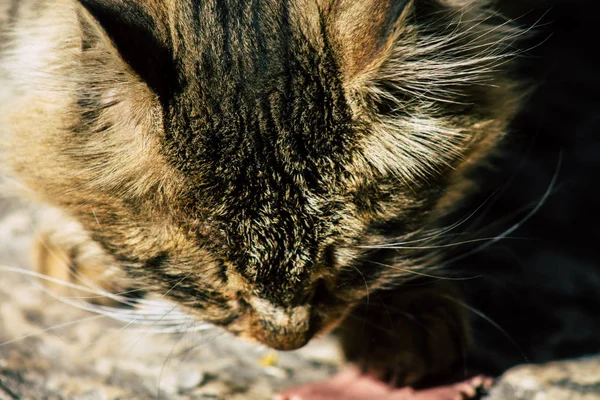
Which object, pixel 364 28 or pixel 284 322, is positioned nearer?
pixel 364 28

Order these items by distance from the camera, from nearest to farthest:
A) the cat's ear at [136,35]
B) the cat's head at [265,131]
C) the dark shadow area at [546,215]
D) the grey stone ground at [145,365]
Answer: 1. the cat's ear at [136,35]
2. the cat's head at [265,131]
3. the grey stone ground at [145,365]
4. the dark shadow area at [546,215]

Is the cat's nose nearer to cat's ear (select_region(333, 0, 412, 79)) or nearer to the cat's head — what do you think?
the cat's head

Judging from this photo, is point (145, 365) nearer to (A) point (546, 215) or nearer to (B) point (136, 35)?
(B) point (136, 35)

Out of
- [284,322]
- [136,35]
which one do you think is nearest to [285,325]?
[284,322]

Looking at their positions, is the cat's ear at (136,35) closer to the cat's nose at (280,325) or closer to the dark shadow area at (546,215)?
the cat's nose at (280,325)

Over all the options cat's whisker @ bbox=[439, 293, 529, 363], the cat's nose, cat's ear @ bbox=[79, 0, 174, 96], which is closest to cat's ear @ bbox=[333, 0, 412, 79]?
cat's ear @ bbox=[79, 0, 174, 96]

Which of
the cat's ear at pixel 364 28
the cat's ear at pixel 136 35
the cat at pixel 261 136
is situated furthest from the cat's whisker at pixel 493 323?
the cat's ear at pixel 136 35

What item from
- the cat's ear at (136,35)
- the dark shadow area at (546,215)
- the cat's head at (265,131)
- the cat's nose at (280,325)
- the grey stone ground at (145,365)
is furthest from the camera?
the dark shadow area at (546,215)
